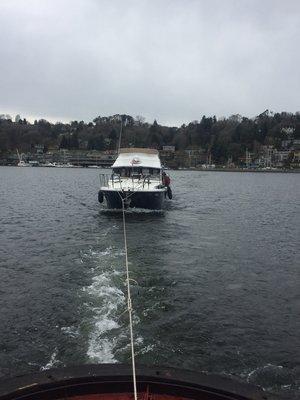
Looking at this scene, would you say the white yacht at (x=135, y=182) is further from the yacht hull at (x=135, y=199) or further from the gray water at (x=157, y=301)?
the gray water at (x=157, y=301)

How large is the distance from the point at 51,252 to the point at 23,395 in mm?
13152

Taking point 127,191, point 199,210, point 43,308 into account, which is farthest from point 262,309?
point 199,210

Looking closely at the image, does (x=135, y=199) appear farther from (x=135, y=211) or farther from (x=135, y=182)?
(x=135, y=182)

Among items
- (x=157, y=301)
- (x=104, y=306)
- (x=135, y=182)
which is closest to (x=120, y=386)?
(x=104, y=306)

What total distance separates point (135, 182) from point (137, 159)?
4276 millimetres

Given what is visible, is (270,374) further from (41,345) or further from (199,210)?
(199,210)

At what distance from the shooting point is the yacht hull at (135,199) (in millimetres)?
29031

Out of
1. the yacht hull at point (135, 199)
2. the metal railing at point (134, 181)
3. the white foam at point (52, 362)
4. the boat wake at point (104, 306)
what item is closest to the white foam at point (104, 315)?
the boat wake at point (104, 306)

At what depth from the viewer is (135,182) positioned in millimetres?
31766

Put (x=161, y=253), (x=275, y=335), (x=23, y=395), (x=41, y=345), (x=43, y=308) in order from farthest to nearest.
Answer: (x=161, y=253) < (x=43, y=308) < (x=275, y=335) < (x=41, y=345) < (x=23, y=395)

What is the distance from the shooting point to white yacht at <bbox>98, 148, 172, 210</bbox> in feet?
95.7

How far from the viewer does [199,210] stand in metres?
35.7

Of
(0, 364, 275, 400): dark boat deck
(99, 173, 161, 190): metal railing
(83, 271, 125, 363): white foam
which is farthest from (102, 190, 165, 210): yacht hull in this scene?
(0, 364, 275, 400): dark boat deck

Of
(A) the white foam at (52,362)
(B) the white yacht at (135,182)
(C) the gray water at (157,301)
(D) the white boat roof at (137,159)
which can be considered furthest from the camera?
(D) the white boat roof at (137,159)
